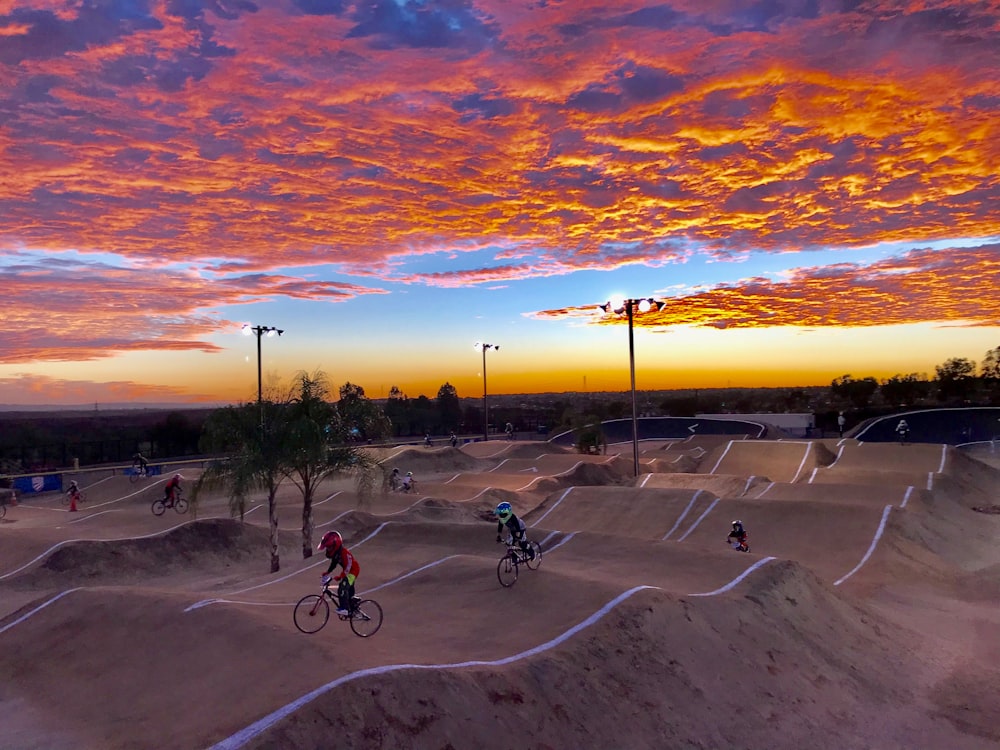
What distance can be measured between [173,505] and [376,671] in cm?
2725

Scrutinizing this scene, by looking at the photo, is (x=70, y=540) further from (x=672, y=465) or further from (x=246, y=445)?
(x=672, y=465)

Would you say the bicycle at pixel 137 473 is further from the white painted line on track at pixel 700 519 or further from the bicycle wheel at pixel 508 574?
the bicycle wheel at pixel 508 574

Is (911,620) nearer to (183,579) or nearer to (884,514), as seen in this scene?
(884,514)

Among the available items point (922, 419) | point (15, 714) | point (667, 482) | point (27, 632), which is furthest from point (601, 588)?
point (922, 419)

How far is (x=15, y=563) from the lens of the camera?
2625cm

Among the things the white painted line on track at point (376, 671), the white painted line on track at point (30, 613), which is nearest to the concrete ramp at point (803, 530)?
the white painted line on track at point (376, 671)

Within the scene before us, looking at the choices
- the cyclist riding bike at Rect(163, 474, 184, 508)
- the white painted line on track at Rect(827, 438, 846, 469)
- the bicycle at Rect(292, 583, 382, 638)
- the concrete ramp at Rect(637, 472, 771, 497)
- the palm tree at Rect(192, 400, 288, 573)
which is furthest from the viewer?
the white painted line on track at Rect(827, 438, 846, 469)

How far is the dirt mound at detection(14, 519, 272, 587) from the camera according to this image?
2567cm

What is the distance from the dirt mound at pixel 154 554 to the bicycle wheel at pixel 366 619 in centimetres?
1554

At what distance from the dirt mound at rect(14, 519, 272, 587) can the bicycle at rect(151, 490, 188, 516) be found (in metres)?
4.89

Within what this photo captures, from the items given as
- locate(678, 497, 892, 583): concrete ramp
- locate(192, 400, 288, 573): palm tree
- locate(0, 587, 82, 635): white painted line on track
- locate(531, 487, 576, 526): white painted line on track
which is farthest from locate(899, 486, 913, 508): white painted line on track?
locate(0, 587, 82, 635): white painted line on track

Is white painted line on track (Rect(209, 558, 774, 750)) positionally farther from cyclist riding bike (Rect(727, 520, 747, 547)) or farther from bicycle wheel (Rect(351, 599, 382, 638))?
cyclist riding bike (Rect(727, 520, 747, 547))

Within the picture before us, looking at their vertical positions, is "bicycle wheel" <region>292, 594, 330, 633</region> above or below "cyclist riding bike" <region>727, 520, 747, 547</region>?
above

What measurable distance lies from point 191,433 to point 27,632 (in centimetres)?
5824
